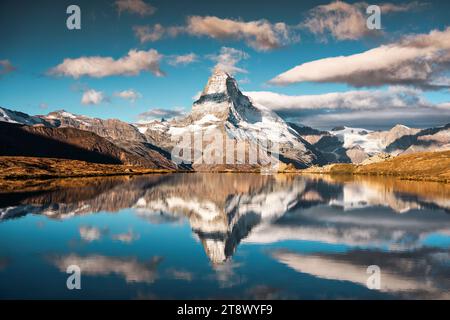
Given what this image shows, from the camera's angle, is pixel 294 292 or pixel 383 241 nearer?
pixel 294 292

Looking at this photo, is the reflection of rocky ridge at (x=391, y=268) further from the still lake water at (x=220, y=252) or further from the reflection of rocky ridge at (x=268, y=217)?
the reflection of rocky ridge at (x=268, y=217)

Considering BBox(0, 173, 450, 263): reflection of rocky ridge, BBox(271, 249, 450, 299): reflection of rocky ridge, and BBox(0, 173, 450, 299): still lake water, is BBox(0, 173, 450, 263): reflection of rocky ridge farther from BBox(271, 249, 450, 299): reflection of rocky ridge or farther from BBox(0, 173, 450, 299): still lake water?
BBox(271, 249, 450, 299): reflection of rocky ridge

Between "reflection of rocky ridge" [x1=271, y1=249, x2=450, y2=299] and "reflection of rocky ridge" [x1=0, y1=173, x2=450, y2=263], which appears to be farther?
"reflection of rocky ridge" [x1=0, y1=173, x2=450, y2=263]

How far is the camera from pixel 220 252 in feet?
205

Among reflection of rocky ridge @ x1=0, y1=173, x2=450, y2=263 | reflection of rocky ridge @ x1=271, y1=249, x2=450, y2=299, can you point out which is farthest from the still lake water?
reflection of rocky ridge @ x1=0, y1=173, x2=450, y2=263

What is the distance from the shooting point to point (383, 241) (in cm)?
7144

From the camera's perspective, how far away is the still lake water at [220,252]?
43125 mm

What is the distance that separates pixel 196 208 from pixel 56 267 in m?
68.7

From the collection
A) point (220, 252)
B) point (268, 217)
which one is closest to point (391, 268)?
point (220, 252)

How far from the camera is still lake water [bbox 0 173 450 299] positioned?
141 ft

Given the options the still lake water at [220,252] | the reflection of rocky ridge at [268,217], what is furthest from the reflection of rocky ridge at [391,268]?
the reflection of rocky ridge at [268,217]
